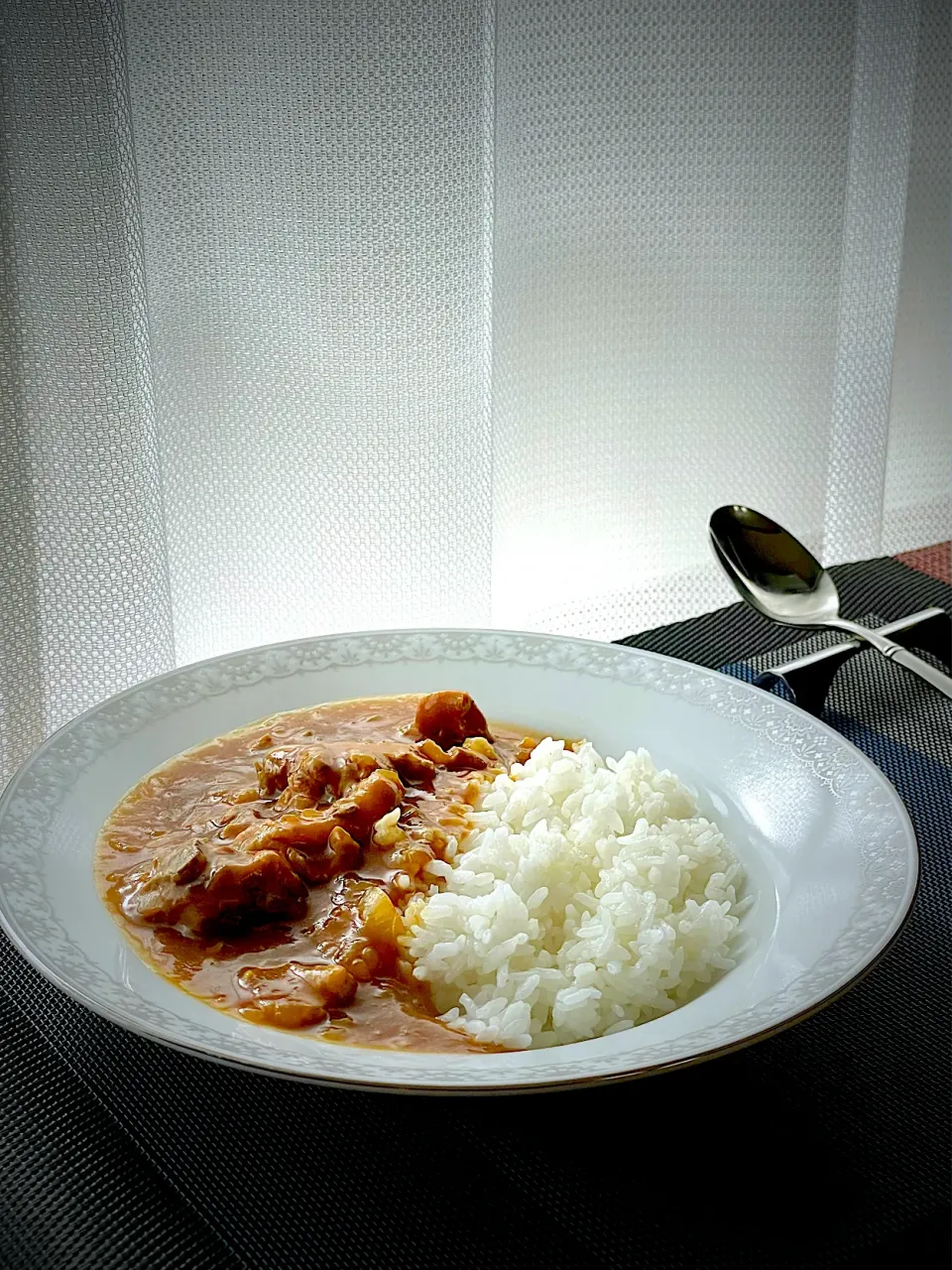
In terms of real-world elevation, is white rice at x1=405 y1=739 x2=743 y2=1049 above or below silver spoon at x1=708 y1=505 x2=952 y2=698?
below

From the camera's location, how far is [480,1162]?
1085 millimetres

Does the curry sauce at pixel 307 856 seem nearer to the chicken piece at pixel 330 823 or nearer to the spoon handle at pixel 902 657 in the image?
the chicken piece at pixel 330 823

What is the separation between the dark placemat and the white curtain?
97 cm

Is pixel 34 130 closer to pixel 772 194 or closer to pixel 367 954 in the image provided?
pixel 367 954

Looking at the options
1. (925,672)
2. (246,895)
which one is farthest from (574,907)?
(925,672)

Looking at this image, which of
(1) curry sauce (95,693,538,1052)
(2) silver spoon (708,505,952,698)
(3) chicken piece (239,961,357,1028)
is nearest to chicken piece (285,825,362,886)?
(1) curry sauce (95,693,538,1052)

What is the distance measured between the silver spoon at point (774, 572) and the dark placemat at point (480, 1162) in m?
0.76

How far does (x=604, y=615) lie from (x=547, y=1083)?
1762 millimetres

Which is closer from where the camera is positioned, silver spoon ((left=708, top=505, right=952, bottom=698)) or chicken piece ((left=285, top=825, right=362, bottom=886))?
chicken piece ((left=285, top=825, right=362, bottom=886))

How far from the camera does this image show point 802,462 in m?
2.86

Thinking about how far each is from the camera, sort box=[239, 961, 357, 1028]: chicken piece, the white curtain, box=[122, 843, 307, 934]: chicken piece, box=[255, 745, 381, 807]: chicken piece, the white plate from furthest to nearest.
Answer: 1. the white curtain
2. box=[255, 745, 381, 807]: chicken piece
3. box=[122, 843, 307, 934]: chicken piece
4. box=[239, 961, 357, 1028]: chicken piece
5. the white plate

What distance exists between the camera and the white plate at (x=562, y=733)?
3.31 feet

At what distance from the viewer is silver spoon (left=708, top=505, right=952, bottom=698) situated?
6.34ft

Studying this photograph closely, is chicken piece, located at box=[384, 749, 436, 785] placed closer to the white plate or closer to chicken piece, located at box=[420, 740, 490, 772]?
chicken piece, located at box=[420, 740, 490, 772]
